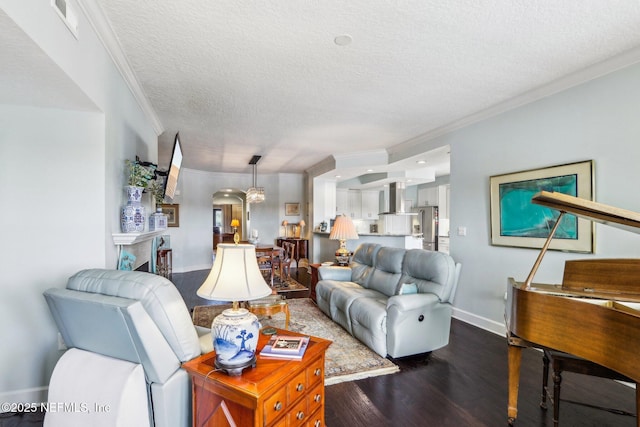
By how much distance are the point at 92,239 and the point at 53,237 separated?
24 cm

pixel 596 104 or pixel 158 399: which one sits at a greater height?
pixel 596 104

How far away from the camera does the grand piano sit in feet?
4.38

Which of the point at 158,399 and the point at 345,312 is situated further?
the point at 345,312

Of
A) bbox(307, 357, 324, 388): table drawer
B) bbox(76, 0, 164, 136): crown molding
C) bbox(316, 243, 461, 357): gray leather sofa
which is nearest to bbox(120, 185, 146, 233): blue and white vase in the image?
bbox(76, 0, 164, 136): crown molding

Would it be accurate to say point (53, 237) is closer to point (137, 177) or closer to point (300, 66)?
point (137, 177)

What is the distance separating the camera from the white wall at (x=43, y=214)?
2094 mm

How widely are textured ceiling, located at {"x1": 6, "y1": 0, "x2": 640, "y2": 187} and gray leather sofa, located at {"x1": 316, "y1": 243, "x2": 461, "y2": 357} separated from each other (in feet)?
5.83

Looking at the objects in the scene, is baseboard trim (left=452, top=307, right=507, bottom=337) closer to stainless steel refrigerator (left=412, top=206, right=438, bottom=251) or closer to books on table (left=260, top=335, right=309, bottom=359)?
books on table (left=260, top=335, right=309, bottom=359)

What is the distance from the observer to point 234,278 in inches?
59.5

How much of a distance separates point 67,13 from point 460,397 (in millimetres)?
3529

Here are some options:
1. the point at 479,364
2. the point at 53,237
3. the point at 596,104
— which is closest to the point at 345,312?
the point at 479,364

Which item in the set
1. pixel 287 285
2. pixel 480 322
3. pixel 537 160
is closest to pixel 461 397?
pixel 480 322

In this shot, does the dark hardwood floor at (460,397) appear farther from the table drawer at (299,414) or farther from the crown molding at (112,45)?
the crown molding at (112,45)

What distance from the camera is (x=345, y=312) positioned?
3.37m
